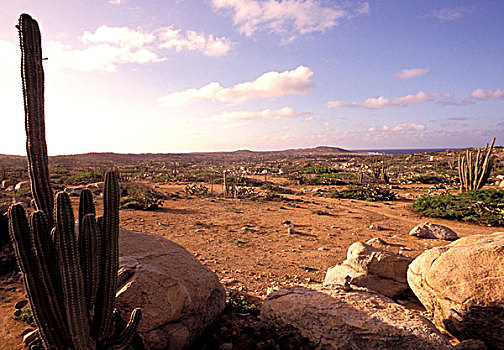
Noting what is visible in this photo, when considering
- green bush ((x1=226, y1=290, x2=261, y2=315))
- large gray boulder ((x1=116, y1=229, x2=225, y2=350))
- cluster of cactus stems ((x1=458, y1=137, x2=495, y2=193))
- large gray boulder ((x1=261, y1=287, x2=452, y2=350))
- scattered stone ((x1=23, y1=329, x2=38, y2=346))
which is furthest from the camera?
cluster of cactus stems ((x1=458, y1=137, x2=495, y2=193))

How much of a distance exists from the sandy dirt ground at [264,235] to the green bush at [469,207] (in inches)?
22.3

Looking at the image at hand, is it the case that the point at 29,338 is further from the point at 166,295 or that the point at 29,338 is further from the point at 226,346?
the point at 226,346

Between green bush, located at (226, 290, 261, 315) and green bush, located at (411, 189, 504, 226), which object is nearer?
green bush, located at (226, 290, 261, 315)

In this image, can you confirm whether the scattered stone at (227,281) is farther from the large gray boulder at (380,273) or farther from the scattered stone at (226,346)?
the scattered stone at (226,346)

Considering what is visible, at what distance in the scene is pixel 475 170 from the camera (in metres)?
17.2

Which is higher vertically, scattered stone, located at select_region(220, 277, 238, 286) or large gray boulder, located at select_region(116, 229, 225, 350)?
large gray boulder, located at select_region(116, 229, 225, 350)

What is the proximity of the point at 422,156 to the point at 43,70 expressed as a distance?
62.1 m

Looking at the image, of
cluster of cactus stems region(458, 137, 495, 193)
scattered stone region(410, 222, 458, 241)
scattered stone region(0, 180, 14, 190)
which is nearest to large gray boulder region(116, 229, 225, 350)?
scattered stone region(410, 222, 458, 241)

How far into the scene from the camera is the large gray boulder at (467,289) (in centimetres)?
409

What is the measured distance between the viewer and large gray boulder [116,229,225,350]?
151 inches

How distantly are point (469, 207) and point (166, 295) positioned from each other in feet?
48.4

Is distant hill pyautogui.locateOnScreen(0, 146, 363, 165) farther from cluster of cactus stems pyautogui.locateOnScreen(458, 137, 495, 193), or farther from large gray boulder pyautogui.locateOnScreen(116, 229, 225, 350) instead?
large gray boulder pyautogui.locateOnScreen(116, 229, 225, 350)

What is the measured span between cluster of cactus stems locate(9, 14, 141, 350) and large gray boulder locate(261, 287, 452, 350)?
204 centimetres

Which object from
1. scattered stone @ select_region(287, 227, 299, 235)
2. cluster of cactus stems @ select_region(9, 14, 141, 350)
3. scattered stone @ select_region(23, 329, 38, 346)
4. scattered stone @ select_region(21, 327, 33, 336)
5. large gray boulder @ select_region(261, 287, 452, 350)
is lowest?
scattered stone @ select_region(287, 227, 299, 235)
